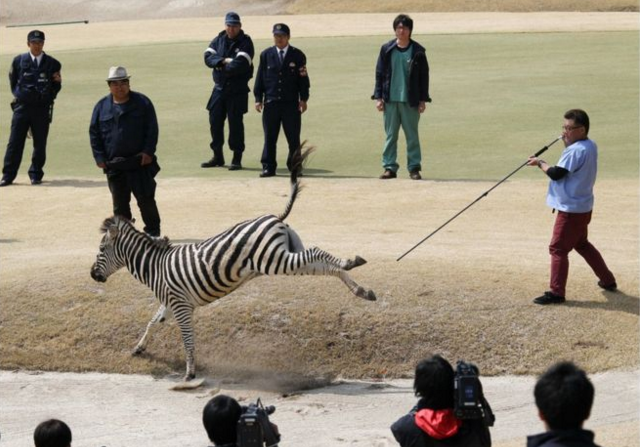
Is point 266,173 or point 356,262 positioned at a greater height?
point 356,262

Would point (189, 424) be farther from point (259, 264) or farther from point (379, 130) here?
point (379, 130)

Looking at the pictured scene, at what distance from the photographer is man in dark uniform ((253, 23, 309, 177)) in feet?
65.2

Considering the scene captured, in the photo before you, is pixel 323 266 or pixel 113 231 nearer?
pixel 323 266

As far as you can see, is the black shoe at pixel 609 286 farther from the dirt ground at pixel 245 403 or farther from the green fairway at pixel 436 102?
the green fairway at pixel 436 102

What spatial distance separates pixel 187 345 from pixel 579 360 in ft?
12.6

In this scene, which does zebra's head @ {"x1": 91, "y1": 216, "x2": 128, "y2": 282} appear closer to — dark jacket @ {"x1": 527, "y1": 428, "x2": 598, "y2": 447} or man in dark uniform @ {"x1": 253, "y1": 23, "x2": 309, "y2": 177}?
man in dark uniform @ {"x1": 253, "y1": 23, "x2": 309, "y2": 177}

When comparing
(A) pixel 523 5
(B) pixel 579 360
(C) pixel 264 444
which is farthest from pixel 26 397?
(A) pixel 523 5

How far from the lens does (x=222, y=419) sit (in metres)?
6.54

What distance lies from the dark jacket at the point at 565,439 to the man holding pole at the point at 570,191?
6.84 m

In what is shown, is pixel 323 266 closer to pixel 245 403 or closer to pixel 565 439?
pixel 245 403

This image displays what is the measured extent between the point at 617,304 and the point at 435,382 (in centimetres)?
668

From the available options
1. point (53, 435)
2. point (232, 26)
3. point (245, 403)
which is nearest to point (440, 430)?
point (53, 435)

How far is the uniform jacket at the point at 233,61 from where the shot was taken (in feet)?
67.3

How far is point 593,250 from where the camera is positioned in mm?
13320
